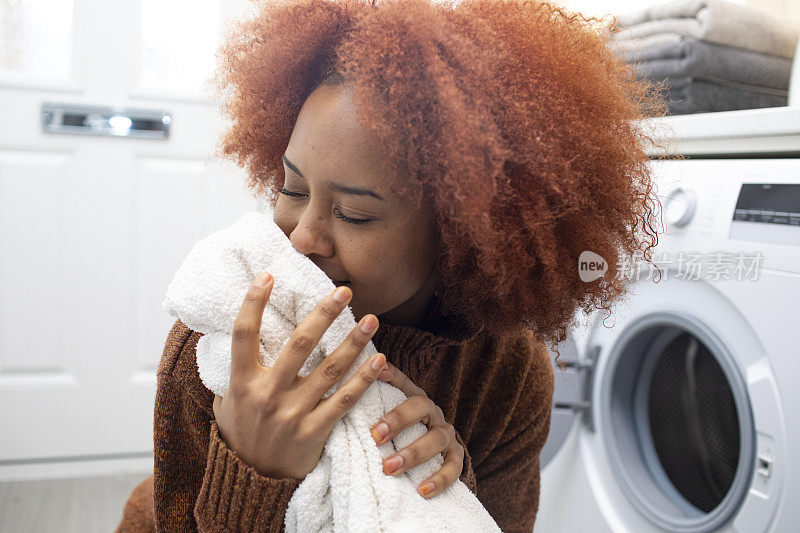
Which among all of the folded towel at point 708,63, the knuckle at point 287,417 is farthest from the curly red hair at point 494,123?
the folded towel at point 708,63

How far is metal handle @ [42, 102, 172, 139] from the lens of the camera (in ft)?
5.22

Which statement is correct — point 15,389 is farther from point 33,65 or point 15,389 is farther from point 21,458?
point 33,65

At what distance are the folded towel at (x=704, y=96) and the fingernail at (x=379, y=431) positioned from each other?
954mm

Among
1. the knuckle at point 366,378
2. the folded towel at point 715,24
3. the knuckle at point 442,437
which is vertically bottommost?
the knuckle at point 442,437

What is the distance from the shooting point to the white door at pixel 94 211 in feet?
5.21

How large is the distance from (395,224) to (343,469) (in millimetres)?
226

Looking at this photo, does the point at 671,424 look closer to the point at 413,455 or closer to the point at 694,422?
the point at 694,422

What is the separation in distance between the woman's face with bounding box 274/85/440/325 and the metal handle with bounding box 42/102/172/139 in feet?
3.88

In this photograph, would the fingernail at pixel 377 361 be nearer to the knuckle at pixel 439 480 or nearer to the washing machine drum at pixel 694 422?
the knuckle at pixel 439 480

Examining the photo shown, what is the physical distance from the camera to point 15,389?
1636mm

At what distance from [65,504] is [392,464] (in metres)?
1.35

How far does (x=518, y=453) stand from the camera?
86 cm

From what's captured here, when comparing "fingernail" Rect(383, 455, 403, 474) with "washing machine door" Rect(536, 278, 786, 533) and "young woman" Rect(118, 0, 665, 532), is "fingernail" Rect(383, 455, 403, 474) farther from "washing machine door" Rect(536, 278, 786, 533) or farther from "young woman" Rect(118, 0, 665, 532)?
"washing machine door" Rect(536, 278, 786, 533)

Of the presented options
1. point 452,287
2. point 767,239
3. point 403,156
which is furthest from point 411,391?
point 767,239
